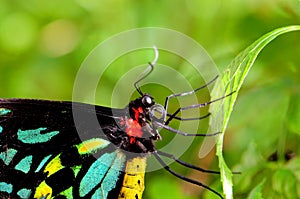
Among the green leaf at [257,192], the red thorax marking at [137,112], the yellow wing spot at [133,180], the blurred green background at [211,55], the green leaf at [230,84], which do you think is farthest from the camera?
the blurred green background at [211,55]

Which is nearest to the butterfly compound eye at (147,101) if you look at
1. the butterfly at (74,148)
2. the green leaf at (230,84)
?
the butterfly at (74,148)

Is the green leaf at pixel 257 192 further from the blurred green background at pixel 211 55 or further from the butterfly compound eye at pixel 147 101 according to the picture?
the butterfly compound eye at pixel 147 101

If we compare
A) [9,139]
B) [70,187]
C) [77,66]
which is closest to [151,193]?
[70,187]

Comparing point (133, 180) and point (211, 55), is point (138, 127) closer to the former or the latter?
point (133, 180)

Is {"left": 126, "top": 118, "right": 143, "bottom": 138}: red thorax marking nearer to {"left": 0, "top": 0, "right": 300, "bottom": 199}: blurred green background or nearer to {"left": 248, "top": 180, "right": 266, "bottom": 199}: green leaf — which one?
{"left": 0, "top": 0, "right": 300, "bottom": 199}: blurred green background

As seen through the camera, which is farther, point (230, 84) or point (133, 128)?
point (133, 128)

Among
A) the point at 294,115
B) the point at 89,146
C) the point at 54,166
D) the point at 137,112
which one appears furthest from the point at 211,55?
the point at 54,166

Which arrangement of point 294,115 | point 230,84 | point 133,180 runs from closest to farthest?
1. point 230,84
2. point 133,180
3. point 294,115
